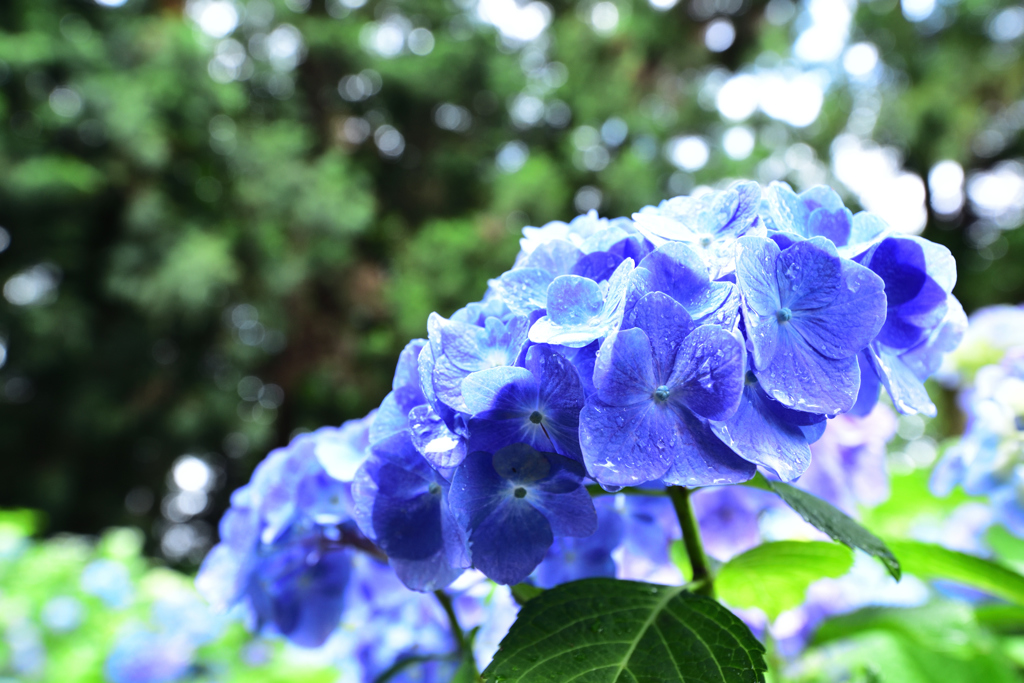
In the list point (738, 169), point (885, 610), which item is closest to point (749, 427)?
point (885, 610)

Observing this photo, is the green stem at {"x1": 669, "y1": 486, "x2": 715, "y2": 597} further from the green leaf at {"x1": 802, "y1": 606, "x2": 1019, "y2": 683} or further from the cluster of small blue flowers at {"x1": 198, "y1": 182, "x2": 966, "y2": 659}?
the green leaf at {"x1": 802, "y1": 606, "x2": 1019, "y2": 683}

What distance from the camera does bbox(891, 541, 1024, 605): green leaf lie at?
1.36 ft

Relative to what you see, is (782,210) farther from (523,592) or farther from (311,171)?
(311,171)

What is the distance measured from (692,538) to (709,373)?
0.12m

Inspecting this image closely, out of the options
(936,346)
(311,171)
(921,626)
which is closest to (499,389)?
(936,346)

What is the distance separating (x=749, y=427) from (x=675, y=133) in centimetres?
687

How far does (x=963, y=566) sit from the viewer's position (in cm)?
42

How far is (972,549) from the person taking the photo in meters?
0.70

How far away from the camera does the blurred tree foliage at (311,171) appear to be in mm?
5441

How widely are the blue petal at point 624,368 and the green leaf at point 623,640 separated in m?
0.10

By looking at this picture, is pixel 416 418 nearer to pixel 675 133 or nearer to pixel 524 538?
pixel 524 538

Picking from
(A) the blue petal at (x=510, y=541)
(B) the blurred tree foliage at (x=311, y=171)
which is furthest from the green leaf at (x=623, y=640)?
(B) the blurred tree foliage at (x=311, y=171)

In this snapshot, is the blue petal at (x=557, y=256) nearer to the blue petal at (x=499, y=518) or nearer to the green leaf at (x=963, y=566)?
the blue petal at (x=499, y=518)

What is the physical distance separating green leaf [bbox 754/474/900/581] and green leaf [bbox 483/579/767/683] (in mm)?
54
